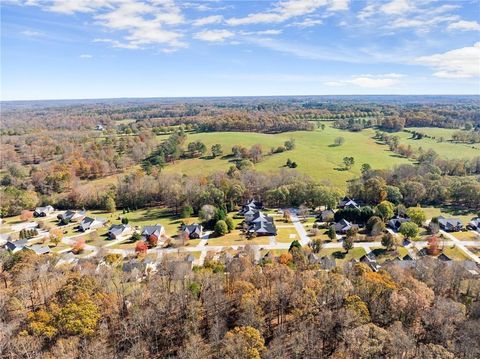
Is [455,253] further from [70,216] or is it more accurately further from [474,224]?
[70,216]

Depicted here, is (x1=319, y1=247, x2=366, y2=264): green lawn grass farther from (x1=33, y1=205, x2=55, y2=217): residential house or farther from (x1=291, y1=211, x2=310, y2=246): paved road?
(x1=33, y1=205, x2=55, y2=217): residential house

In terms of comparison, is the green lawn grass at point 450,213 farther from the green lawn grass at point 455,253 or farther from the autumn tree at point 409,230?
the autumn tree at point 409,230

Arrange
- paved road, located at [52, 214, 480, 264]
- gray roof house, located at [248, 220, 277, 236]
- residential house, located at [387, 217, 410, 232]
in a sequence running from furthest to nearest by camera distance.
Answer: gray roof house, located at [248, 220, 277, 236]
residential house, located at [387, 217, 410, 232]
paved road, located at [52, 214, 480, 264]

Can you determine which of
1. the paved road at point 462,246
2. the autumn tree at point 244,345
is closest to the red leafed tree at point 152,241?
the autumn tree at point 244,345

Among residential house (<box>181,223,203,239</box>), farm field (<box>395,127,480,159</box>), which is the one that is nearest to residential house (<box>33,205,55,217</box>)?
residential house (<box>181,223,203,239</box>)

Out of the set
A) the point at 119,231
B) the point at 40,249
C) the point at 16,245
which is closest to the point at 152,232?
the point at 119,231

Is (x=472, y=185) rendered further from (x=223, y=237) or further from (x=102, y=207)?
(x=102, y=207)

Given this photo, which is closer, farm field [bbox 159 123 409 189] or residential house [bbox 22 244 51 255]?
residential house [bbox 22 244 51 255]
